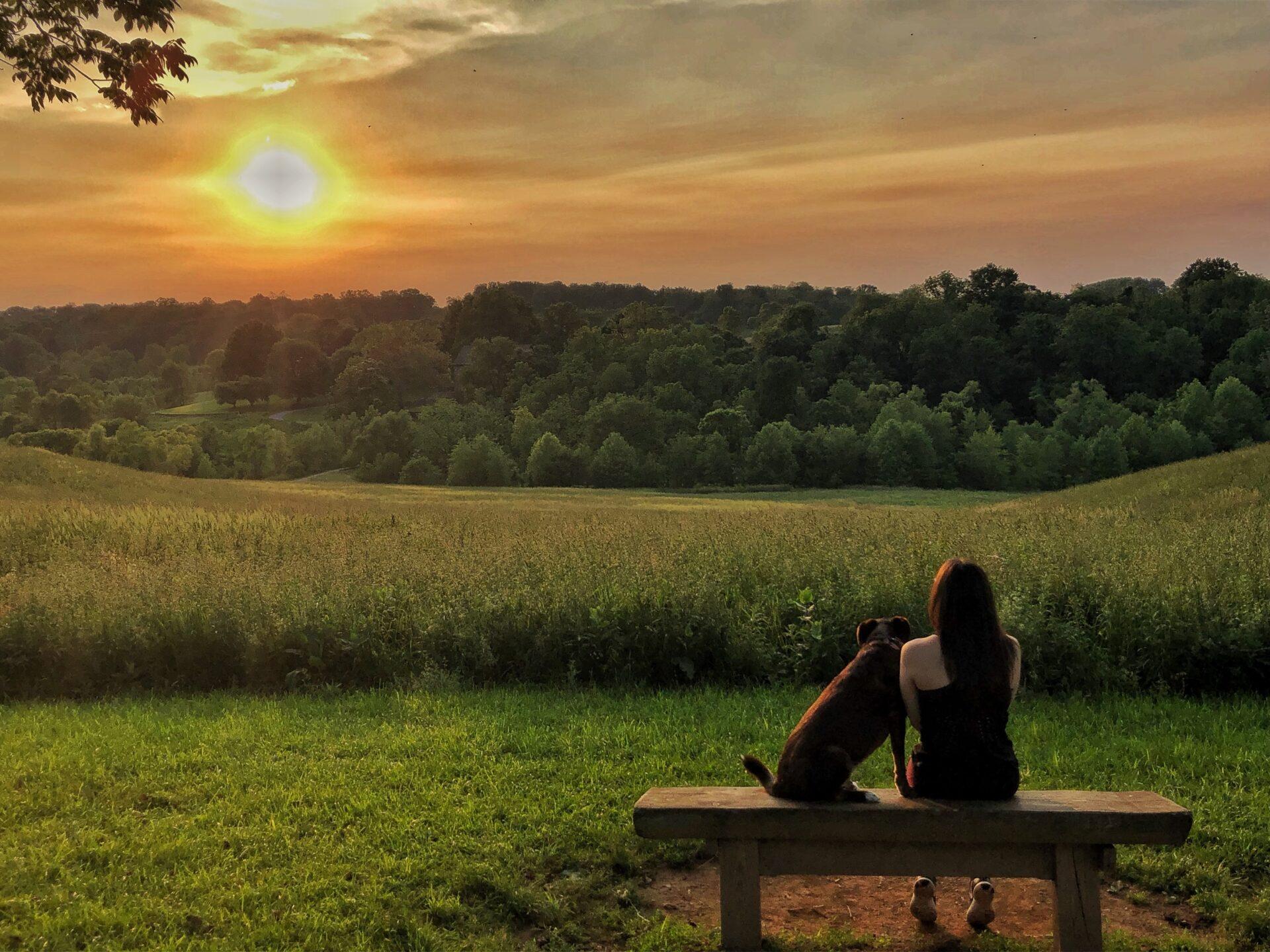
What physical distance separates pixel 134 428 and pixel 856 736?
8724 cm

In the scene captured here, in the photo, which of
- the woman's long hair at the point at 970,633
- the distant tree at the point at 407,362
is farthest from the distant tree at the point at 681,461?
the woman's long hair at the point at 970,633

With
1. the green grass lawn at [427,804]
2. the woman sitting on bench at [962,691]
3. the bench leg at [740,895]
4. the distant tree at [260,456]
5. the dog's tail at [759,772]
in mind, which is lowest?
the green grass lawn at [427,804]

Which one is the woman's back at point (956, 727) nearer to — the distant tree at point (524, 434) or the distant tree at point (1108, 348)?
the distant tree at point (524, 434)

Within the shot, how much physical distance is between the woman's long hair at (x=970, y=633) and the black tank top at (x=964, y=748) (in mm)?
75

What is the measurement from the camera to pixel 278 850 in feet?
19.7

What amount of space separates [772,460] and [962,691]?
7143cm

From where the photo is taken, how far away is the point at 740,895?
187 inches

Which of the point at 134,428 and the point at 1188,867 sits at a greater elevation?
the point at 134,428

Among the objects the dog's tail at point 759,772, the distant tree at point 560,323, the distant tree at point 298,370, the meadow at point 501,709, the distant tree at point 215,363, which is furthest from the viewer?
the distant tree at point 215,363

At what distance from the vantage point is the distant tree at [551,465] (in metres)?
81.1

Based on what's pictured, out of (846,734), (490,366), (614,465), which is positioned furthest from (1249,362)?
(846,734)

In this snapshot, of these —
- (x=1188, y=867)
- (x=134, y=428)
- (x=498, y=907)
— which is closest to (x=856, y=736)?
(x=498, y=907)

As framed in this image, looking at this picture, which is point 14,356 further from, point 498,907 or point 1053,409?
point 498,907

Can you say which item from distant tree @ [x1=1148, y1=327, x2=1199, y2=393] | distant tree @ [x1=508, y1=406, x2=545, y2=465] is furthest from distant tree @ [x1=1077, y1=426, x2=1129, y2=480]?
distant tree @ [x1=508, y1=406, x2=545, y2=465]
